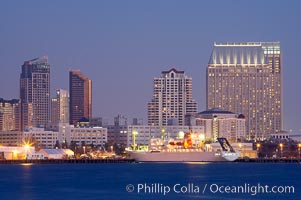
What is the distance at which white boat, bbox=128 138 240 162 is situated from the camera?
179 m

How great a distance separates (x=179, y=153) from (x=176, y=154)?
81 centimetres

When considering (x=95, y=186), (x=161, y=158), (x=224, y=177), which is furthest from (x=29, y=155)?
(x=95, y=186)

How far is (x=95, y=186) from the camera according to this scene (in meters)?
103

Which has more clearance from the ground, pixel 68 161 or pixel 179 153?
pixel 179 153

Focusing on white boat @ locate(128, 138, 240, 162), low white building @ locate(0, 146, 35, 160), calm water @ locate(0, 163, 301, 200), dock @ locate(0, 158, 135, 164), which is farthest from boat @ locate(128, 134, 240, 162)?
calm water @ locate(0, 163, 301, 200)

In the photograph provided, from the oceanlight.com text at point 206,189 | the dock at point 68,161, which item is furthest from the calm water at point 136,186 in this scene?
the dock at point 68,161

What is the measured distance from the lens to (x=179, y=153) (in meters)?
180

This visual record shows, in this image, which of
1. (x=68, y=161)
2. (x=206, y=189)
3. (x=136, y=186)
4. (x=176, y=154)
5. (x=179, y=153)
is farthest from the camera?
(x=68, y=161)

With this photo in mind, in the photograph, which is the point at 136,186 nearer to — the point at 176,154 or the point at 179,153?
the point at 179,153

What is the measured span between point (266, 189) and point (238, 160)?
103m

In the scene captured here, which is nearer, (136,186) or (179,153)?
(136,186)

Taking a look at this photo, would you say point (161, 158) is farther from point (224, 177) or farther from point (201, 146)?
point (224, 177)

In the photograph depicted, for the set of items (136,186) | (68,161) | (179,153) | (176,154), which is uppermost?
(179,153)

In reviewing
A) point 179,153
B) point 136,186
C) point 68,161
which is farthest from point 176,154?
point 136,186
